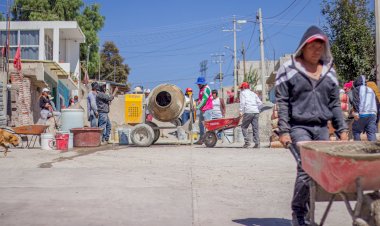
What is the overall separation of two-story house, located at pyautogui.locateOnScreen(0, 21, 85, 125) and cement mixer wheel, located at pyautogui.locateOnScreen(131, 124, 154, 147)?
25.8ft

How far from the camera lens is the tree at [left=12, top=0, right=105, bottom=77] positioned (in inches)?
1740

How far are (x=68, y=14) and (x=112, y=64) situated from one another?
2285 cm

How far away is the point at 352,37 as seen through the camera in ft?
68.0

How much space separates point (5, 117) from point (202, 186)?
13.3m

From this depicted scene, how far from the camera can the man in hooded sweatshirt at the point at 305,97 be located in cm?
459

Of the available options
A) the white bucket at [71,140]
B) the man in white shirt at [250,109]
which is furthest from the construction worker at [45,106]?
the man in white shirt at [250,109]

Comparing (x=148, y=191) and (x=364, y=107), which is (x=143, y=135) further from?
(x=148, y=191)

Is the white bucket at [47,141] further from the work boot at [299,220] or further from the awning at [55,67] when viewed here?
the awning at [55,67]

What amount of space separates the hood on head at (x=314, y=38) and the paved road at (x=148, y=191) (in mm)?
1731

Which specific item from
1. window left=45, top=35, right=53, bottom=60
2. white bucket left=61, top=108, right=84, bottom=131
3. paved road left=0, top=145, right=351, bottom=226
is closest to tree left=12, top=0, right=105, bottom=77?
window left=45, top=35, right=53, bottom=60

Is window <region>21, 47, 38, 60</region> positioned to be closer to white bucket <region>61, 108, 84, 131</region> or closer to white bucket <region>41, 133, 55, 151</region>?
white bucket <region>61, 108, 84, 131</region>

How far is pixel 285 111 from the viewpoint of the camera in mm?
4688

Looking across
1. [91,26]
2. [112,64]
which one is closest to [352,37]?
[91,26]

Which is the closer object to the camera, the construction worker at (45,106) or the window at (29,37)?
the construction worker at (45,106)
